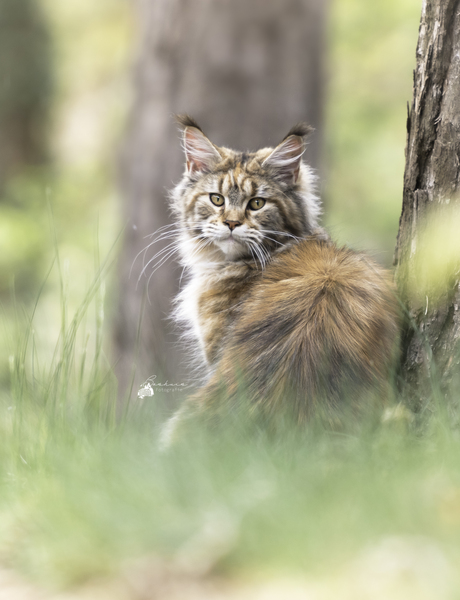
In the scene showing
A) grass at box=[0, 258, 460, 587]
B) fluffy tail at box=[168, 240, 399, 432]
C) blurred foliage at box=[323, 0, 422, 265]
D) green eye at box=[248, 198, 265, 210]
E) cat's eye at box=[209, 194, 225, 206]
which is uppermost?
blurred foliage at box=[323, 0, 422, 265]

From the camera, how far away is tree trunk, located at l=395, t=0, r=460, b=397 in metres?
2.58

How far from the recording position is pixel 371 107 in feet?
40.2

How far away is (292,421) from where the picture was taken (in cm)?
226

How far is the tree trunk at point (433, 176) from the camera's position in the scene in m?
2.58

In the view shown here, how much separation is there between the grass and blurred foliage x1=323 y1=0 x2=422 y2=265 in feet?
28.4

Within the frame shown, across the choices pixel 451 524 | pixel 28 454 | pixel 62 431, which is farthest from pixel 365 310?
pixel 28 454

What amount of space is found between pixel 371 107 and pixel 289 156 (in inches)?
378

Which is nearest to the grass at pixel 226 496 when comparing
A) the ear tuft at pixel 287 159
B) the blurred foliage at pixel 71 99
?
the ear tuft at pixel 287 159

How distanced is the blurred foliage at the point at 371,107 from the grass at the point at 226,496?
8.67m

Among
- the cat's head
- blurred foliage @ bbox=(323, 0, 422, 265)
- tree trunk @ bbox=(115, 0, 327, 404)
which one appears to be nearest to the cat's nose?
the cat's head

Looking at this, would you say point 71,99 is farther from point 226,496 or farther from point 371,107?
point 226,496

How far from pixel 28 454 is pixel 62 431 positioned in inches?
6.4

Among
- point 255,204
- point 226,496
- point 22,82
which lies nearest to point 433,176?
point 255,204

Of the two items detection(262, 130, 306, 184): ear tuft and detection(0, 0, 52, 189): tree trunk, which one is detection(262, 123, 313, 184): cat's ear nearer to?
detection(262, 130, 306, 184): ear tuft
